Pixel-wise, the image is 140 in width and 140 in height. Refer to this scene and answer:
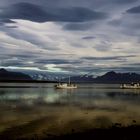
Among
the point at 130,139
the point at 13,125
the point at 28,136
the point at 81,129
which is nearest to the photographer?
the point at 130,139

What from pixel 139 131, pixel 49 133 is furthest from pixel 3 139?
pixel 139 131

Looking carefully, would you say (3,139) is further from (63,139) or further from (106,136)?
(106,136)

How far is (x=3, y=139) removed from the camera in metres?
26.3

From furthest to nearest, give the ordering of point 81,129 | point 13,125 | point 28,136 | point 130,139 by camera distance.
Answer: point 13,125
point 81,129
point 28,136
point 130,139

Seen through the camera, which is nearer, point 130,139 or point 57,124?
point 130,139

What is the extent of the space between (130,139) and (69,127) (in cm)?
962

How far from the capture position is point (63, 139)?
2544 cm

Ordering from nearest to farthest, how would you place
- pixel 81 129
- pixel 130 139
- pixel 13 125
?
pixel 130 139 < pixel 81 129 < pixel 13 125

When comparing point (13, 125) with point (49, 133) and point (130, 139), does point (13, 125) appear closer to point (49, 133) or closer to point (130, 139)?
point (49, 133)

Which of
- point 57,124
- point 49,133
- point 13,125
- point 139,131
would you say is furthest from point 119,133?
point 13,125

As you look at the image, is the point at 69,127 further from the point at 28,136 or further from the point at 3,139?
the point at 3,139

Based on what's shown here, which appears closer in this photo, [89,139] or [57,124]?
[89,139]

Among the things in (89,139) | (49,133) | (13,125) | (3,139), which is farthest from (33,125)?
(89,139)

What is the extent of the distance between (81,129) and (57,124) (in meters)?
4.33
